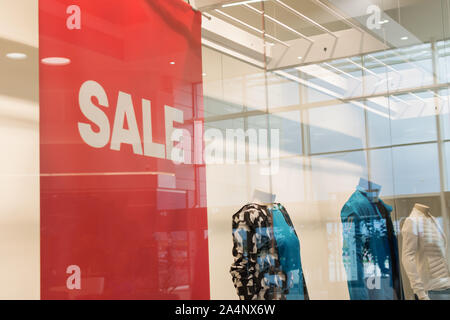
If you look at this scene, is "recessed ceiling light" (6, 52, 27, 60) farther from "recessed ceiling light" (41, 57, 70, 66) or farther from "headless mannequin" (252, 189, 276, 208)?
"headless mannequin" (252, 189, 276, 208)

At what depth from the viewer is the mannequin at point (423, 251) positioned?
3197 millimetres

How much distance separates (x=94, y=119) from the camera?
3.19 m

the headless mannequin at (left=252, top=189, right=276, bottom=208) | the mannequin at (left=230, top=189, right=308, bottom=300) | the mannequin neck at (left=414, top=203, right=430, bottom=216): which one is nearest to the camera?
the mannequin neck at (left=414, top=203, right=430, bottom=216)

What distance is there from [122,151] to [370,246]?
155 centimetres

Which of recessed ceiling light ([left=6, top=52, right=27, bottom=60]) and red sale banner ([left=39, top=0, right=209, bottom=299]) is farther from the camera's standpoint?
red sale banner ([left=39, top=0, right=209, bottom=299])

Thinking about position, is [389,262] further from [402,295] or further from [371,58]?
[371,58]

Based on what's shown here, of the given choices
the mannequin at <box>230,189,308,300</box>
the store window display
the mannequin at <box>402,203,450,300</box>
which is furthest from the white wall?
the mannequin at <box>402,203,450,300</box>

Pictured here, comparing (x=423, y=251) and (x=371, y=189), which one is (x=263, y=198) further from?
(x=423, y=251)

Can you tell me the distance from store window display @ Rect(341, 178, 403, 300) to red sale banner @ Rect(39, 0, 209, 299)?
3.67ft

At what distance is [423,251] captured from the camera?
323cm

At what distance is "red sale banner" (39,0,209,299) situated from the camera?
2949mm
